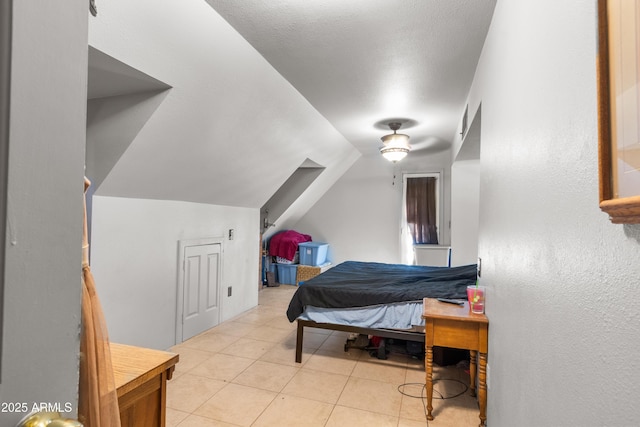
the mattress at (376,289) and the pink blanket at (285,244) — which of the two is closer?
the mattress at (376,289)

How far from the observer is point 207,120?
2674mm

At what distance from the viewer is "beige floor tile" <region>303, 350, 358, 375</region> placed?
2.94 meters

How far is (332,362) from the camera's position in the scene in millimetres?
3088

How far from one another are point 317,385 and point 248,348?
0.98m

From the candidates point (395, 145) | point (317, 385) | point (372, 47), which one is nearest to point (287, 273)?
point (395, 145)

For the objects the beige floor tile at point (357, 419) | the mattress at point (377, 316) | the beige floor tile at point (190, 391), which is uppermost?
the mattress at point (377, 316)

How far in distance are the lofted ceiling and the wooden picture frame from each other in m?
1.54

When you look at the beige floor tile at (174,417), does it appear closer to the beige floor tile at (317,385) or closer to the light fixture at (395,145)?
the beige floor tile at (317,385)

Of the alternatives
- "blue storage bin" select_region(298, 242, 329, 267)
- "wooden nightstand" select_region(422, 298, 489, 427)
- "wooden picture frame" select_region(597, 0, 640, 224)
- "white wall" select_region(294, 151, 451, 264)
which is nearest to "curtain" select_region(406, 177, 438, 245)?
"white wall" select_region(294, 151, 451, 264)

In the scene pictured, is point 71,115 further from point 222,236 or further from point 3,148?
point 222,236

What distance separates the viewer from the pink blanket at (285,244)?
6215 mm

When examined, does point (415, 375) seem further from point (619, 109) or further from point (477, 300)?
point (619, 109)

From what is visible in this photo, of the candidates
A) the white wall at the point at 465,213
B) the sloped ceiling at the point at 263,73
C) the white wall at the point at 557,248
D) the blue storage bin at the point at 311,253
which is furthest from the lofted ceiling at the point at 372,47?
the blue storage bin at the point at 311,253

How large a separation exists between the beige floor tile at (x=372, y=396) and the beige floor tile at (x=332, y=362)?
0.19m
